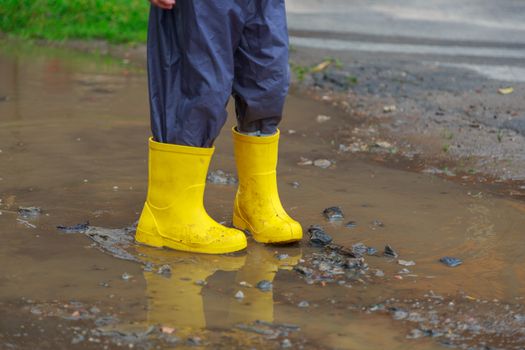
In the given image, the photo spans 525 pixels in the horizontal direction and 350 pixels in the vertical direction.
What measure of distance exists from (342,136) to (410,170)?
2.41 ft

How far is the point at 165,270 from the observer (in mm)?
3383

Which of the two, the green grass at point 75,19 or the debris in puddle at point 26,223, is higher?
the debris in puddle at point 26,223

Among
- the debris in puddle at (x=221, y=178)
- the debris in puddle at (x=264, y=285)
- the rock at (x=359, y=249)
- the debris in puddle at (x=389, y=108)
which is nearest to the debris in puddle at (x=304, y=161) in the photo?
the debris in puddle at (x=221, y=178)

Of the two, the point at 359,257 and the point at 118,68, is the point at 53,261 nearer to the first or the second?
the point at 359,257

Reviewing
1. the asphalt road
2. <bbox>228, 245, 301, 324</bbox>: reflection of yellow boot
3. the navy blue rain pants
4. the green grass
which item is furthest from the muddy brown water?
the green grass

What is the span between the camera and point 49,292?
316 centimetres

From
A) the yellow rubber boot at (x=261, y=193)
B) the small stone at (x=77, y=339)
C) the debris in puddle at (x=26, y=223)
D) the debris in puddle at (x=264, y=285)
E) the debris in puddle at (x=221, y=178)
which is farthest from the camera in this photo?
the debris in puddle at (x=221, y=178)

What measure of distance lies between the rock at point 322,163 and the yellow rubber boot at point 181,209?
1321 millimetres

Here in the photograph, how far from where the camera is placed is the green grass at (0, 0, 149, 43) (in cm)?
840

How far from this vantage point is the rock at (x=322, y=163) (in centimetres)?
488

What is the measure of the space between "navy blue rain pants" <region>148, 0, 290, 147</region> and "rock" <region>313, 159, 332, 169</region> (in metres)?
1.27

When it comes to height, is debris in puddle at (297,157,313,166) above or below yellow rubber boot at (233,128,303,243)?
below

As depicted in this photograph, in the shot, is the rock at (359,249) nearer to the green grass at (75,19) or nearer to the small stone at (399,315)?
the small stone at (399,315)

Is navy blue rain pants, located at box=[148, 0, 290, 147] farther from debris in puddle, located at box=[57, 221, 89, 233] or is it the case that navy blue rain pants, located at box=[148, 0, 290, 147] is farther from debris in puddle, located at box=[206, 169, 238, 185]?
debris in puddle, located at box=[206, 169, 238, 185]
